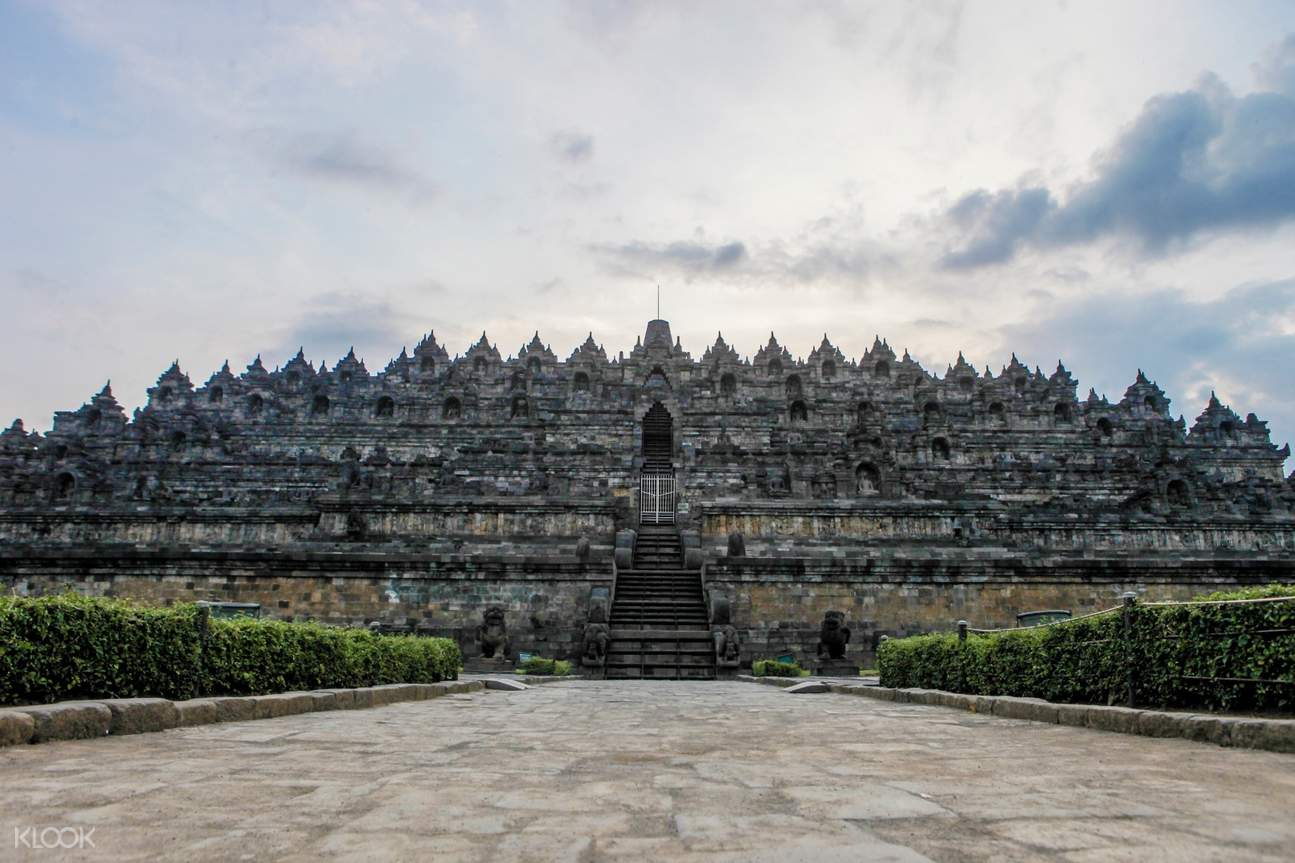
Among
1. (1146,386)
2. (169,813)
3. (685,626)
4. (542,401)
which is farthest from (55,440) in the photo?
(1146,386)

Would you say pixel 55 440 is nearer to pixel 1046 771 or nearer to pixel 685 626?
pixel 685 626

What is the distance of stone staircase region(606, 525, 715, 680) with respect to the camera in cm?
1833

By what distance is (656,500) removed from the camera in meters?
28.9

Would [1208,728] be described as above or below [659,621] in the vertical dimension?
above

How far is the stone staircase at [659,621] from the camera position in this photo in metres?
18.3

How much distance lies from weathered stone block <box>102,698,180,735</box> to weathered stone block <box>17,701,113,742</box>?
0.09m

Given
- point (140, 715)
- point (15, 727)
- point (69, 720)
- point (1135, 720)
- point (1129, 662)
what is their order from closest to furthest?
1. point (15, 727)
2. point (69, 720)
3. point (140, 715)
4. point (1135, 720)
5. point (1129, 662)

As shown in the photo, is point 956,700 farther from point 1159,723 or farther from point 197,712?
point 197,712

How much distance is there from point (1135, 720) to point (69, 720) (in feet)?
27.3

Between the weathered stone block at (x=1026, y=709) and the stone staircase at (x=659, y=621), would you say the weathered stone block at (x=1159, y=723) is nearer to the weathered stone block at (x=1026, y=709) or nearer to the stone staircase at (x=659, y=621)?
the weathered stone block at (x=1026, y=709)

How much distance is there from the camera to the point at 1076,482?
3675 centimetres

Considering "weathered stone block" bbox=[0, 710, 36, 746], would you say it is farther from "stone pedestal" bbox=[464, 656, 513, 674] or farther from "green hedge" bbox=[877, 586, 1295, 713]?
"stone pedestal" bbox=[464, 656, 513, 674]

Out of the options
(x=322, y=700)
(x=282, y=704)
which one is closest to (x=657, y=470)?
(x=322, y=700)

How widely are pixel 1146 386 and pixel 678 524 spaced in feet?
121
